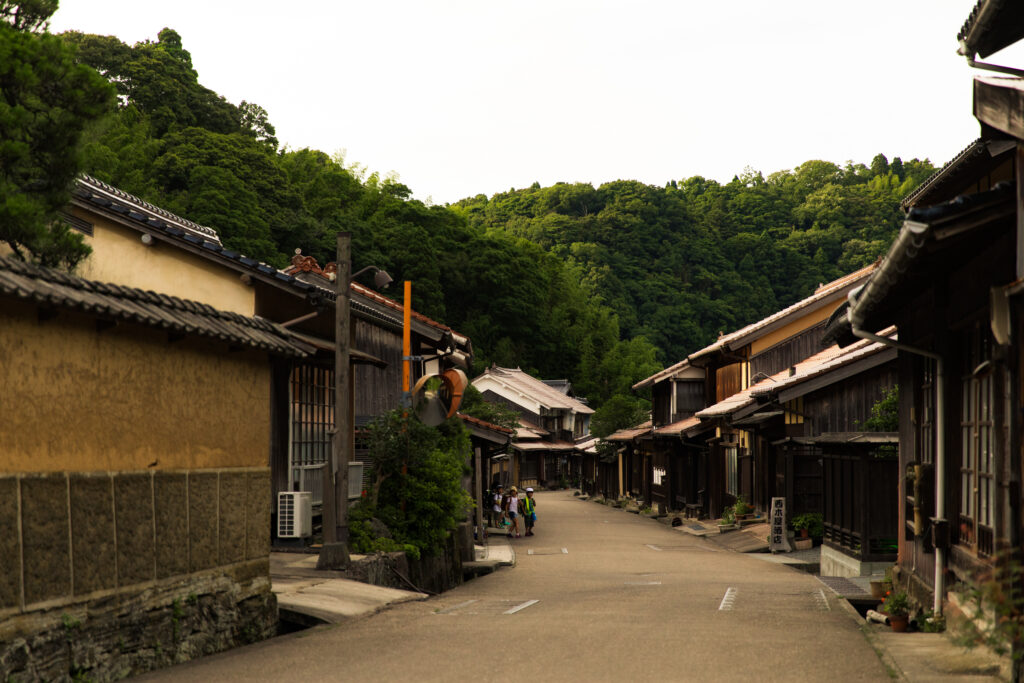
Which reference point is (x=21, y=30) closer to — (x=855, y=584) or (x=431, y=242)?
(x=855, y=584)

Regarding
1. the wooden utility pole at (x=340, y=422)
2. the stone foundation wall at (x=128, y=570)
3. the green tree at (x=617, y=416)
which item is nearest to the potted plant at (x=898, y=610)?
the stone foundation wall at (x=128, y=570)

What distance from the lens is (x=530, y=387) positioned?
241 ft

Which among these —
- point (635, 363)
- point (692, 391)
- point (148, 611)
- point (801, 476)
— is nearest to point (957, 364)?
point (148, 611)

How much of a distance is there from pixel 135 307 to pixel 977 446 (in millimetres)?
7666

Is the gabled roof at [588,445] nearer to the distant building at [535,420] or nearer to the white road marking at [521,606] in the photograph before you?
the distant building at [535,420]

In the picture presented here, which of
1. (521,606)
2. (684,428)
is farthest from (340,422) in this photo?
(684,428)

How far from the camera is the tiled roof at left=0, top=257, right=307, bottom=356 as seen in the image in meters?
7.83

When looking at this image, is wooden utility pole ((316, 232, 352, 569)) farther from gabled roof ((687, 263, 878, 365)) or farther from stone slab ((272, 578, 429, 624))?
gabled roof ((687, 263, 878, 365))

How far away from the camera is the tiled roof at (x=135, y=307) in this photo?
7.83 metres

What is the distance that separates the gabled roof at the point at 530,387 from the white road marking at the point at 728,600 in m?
53.8

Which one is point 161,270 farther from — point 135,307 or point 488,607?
point 135,307

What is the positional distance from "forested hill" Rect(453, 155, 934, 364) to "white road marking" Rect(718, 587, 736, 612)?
213 feet

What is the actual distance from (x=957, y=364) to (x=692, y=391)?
37161 millimetres

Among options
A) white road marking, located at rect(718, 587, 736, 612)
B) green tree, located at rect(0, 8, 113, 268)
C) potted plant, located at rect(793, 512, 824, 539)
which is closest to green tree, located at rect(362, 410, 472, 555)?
white road marking, located at rect(718, 587, 736, 612)
